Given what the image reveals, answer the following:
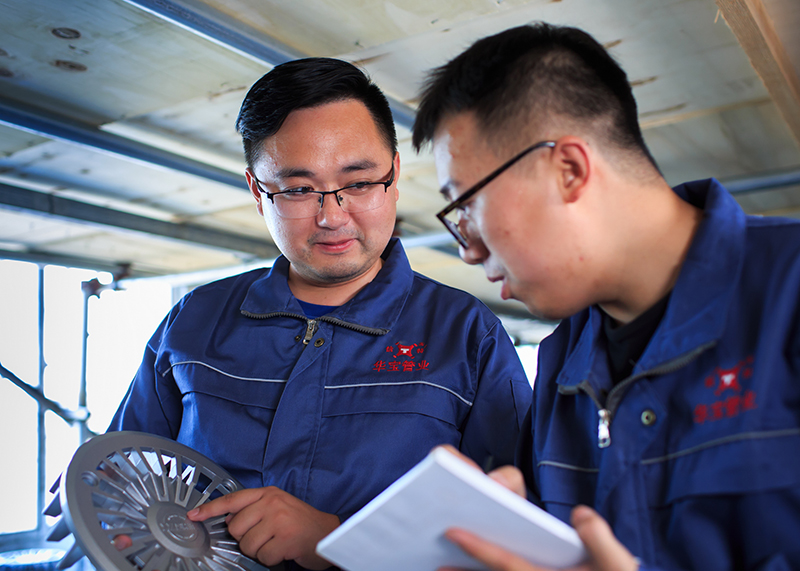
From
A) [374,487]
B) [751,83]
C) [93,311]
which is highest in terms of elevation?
[751,83]

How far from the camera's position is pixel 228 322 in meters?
1.91

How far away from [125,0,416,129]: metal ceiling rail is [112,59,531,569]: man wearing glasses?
0.56 meters

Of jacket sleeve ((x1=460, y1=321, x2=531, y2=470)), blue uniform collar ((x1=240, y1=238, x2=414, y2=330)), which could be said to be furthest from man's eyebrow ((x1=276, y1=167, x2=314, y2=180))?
jacket sleeve ((x1=460, y1=321, x2=531, y2=470))

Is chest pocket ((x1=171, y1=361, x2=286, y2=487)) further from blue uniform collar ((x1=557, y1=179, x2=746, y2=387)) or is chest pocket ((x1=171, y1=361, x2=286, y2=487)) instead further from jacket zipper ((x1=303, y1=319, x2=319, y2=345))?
blue uniform collar ((x1=557, y1=179, x2=746, y2=387))

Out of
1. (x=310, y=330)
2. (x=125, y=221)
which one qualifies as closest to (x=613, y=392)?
(x=310, y=330)

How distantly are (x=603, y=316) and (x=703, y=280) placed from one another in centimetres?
26

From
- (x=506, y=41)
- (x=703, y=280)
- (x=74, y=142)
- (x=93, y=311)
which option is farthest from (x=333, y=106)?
(x=93, y=311)

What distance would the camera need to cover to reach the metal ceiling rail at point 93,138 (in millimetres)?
2961

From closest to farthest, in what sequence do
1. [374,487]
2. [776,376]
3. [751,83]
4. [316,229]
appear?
[776,376], [374,487], [316,229], [751,83]

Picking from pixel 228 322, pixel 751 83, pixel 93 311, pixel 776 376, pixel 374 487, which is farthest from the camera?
pixel 93 311

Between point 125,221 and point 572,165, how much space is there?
3.92 metres

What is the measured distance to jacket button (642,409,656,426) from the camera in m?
1.13

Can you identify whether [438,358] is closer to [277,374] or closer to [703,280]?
[277,374]

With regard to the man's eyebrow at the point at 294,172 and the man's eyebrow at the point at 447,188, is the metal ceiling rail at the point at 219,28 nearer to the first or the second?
the man's eyebrow at the point at 294,172
